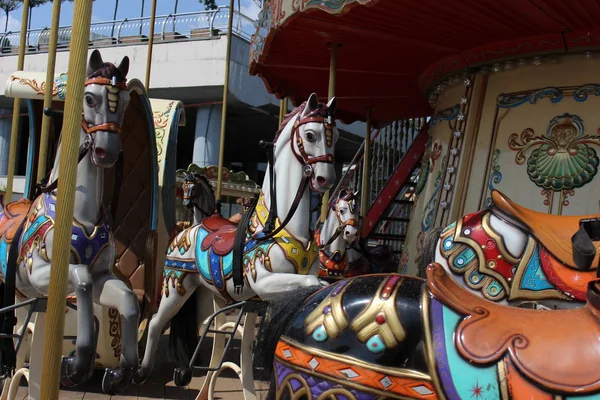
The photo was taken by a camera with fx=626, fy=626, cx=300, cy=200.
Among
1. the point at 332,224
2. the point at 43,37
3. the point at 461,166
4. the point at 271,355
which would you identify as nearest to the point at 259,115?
the point at 43,37

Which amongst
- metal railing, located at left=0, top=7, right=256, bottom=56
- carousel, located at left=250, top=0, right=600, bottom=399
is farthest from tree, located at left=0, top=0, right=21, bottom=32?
carousel, located at left=250, top=0, right=600, bottom=399

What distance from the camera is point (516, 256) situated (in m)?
3.18

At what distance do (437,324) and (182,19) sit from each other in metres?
16.8

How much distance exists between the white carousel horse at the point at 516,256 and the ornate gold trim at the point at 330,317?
160 centimetres

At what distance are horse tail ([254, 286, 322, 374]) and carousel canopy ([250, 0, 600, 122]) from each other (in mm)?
3182

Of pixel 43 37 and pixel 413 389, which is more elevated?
pixel 43 37

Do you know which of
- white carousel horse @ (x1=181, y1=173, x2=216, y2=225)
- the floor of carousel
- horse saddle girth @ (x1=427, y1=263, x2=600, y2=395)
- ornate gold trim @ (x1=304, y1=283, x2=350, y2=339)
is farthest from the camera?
white carousel horse @ (x1=181, y1=173, x2=216, y2=225)

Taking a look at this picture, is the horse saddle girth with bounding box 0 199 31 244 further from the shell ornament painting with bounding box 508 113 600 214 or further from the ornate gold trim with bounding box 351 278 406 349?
Result: the shell ornament painting with bounding box 508 113 600 214

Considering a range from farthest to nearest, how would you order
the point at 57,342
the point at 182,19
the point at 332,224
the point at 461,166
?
the point at 182,19 → the point at 332,224 → the point at 461,166 → the point at 57,342

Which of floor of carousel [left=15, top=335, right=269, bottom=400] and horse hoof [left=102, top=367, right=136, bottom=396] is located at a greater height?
horse hoof [left=102, top=367, right=136, bottom=396]

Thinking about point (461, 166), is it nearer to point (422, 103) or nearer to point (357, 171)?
point (422, 103)

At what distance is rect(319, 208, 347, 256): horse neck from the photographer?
7.87 metres

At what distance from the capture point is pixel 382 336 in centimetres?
165

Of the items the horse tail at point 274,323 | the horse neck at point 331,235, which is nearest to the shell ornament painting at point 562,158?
the horse neck at point 331,235
